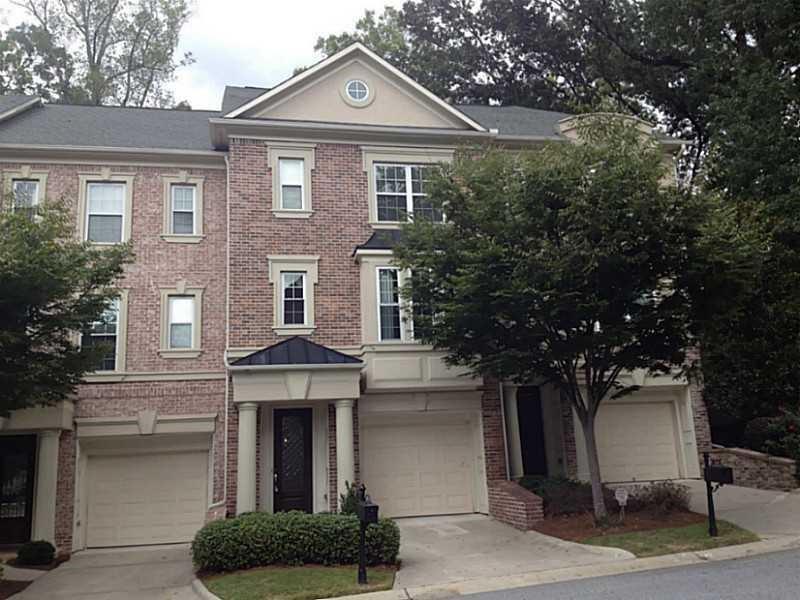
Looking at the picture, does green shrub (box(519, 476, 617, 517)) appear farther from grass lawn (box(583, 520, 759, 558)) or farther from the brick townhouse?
grass lawn (box(583, 520, 759, 558))

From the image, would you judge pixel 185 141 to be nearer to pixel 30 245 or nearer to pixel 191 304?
pixel 191 304

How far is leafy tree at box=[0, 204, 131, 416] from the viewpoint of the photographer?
10164 millimetres

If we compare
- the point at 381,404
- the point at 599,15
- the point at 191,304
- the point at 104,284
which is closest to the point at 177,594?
the point at 104,284

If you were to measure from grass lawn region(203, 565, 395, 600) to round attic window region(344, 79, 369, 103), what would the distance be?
36.9ft

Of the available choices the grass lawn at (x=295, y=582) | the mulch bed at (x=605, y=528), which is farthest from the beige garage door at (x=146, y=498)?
the mulch bed at (x=605, y=528)

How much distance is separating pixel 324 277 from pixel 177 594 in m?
7.86

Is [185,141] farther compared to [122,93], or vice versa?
[122,93]

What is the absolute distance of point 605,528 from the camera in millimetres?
11984

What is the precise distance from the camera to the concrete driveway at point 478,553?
10133mm

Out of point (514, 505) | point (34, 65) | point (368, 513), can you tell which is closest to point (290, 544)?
point (368, 513)

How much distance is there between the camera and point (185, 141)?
17688 mm

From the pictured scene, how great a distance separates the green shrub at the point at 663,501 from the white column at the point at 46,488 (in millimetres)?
11654

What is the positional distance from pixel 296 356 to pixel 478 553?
210 inches

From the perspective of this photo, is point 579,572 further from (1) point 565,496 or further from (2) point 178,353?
(2) point 178,353
